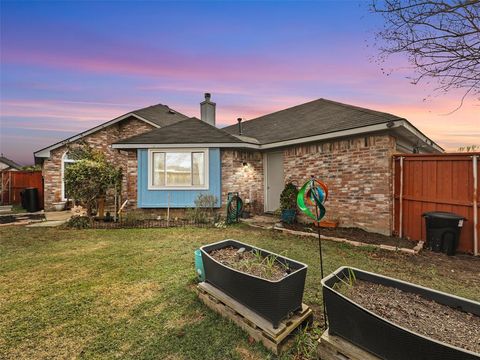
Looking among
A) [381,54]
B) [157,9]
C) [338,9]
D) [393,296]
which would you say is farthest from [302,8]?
[393,296]

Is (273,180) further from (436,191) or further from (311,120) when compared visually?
(436,191)

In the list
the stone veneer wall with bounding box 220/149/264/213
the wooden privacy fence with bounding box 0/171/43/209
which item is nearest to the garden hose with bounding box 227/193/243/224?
the stone veneer wall with bounding box 220/149/264/213

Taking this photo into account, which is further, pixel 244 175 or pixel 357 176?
pixel 244 175

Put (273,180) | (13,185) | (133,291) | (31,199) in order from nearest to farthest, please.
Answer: (133,291), (273,180), (31,199), (13,185)

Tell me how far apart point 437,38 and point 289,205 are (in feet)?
17.4

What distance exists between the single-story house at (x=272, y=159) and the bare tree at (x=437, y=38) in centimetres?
143

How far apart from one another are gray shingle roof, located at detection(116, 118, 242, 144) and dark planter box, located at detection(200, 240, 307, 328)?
639 centimetres

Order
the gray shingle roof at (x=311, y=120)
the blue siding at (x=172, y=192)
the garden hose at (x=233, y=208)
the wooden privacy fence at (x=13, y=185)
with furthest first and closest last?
1. the wooden privacy fence at (x=13, y=185)
2. the blue siding at (x=172, y=192)
3. the garden hose at (x=233, y=208)
4. the gray shingle roof at (x=311, y=120)

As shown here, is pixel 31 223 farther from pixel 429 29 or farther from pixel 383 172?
pixel 429 29

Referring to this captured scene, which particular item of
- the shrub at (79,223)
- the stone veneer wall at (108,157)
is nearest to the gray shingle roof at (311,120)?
the stone veneer wall at (108,157)

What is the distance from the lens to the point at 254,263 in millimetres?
2625

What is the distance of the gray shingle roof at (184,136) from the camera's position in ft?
27.6

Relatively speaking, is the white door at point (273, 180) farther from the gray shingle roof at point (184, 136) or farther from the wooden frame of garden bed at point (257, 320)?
the wooden frame of garden bed at point (257, 320)

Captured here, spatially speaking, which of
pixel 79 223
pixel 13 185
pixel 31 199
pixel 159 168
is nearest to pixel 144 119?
pixel 159 168
